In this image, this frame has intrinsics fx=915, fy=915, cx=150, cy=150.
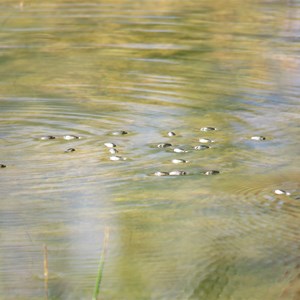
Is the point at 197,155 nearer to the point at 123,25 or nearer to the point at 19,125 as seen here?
the point at 19,125

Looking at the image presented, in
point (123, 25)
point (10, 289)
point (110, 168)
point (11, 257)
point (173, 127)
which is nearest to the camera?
point (10, 289)

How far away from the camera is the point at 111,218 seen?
8.52 ft

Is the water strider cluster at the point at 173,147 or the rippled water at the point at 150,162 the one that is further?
the water strider cluster at the point at 173,147

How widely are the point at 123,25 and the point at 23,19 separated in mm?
716

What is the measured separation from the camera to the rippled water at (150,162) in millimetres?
2230

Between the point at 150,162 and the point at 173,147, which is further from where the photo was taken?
the point at 173,147

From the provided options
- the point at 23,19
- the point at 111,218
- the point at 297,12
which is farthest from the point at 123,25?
the point at 111,218

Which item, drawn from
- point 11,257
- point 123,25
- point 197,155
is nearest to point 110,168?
point 197,155

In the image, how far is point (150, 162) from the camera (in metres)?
3.12

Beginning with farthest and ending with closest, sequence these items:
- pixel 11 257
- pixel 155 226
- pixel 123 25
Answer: pixel 123 25, pixel 155 226, pixel 11 257

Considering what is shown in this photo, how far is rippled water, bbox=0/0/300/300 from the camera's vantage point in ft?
7.32

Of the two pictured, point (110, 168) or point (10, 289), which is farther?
point (110, 168)

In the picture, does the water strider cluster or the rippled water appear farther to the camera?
the water strider cluster

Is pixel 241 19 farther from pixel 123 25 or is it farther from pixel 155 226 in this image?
pixel 155 226
